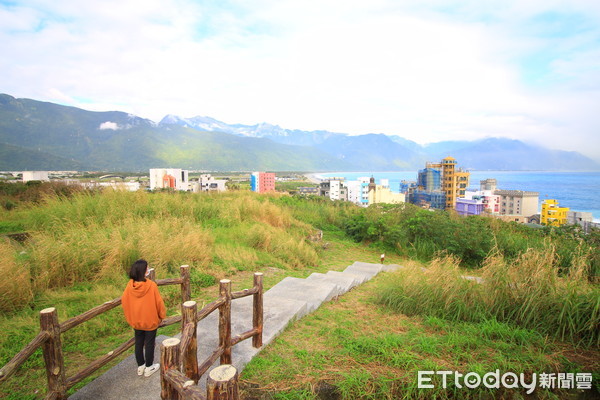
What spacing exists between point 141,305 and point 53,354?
0.72 meters

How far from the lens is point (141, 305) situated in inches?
117

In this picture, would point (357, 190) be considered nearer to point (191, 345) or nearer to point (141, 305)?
point (141, 305)

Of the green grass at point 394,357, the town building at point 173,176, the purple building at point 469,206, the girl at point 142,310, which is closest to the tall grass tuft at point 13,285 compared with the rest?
the girl at point 142,310

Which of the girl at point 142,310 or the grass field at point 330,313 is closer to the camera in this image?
the girl at point 142,310

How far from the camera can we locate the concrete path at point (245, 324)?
2.80 meters

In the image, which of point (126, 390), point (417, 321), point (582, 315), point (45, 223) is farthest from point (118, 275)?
point (582, 315)

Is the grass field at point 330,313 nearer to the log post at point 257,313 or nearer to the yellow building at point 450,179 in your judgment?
the log post at point 257,313

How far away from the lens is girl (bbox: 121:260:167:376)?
9.72 feet

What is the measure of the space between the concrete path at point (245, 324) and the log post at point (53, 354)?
12.5 inches

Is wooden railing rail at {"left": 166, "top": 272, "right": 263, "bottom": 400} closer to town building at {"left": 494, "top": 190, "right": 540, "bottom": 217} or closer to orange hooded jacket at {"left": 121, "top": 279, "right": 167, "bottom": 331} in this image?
orange hooded jacket at {"left": 121, "top": 279, "right": 167, "bottom": 331}

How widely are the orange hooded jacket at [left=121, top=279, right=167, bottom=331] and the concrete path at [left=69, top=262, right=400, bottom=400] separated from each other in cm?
52

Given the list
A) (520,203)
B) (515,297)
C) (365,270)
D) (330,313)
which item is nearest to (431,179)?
(520,203)

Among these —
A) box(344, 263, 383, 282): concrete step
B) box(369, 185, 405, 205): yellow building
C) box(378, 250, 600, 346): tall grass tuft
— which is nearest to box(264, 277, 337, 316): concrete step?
box(378, 250, 600, 346): tall grass tuft

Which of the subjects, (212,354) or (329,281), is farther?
(329,281)
